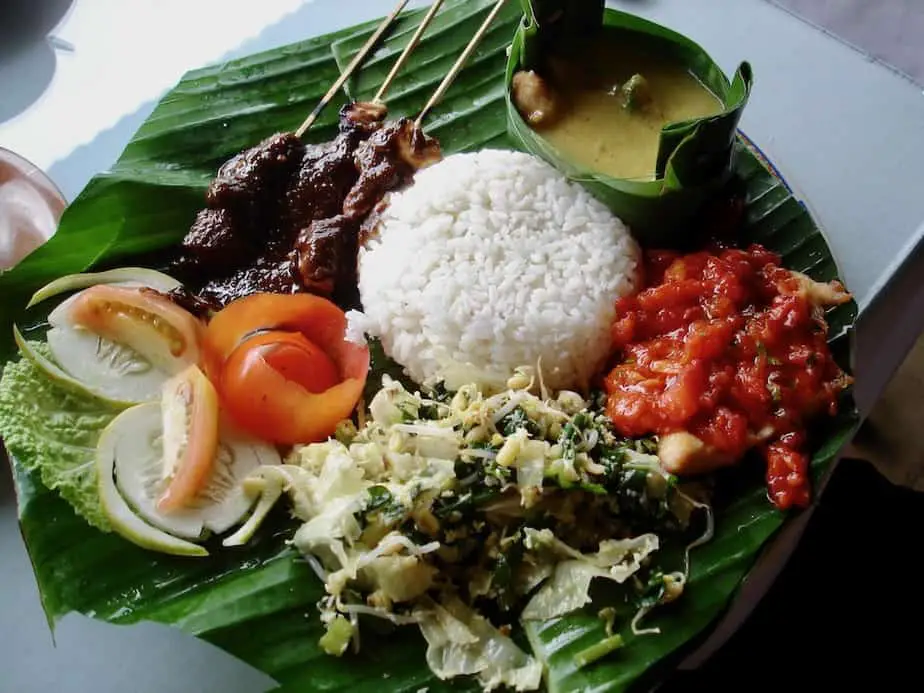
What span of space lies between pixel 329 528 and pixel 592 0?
6.80 ft

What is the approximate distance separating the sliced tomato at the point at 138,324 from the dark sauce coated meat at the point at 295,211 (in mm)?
250

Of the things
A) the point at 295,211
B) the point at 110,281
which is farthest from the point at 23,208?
the point at 295,211

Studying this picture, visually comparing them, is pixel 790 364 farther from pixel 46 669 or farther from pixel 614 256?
pixel 46 669

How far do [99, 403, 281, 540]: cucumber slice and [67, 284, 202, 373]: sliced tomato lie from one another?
19 cm

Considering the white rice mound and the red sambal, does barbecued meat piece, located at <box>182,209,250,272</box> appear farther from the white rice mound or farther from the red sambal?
the red sambal

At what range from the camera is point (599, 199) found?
3.07 meters

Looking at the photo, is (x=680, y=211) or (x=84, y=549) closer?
(x=84, y=549)

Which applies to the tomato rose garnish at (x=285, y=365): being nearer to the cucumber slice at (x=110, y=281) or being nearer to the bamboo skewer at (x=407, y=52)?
the cucumber slice at (x=110, y=281)

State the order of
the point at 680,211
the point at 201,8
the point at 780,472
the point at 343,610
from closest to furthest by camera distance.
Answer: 1. the point at 343,610
2. the point at 780,472
3. the point at 680,211
4. the point at 201,8

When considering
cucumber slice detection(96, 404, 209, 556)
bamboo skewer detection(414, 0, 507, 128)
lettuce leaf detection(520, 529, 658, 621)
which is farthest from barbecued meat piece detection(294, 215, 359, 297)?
lettuce leaf detection(520, 529, 658, 621)

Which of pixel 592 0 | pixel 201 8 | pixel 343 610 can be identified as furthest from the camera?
pixel 201 8

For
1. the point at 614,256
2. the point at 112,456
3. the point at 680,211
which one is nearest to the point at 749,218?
the point at 680,211

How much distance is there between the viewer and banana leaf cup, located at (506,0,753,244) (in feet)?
8.83

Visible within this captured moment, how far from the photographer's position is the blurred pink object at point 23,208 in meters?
3.18
